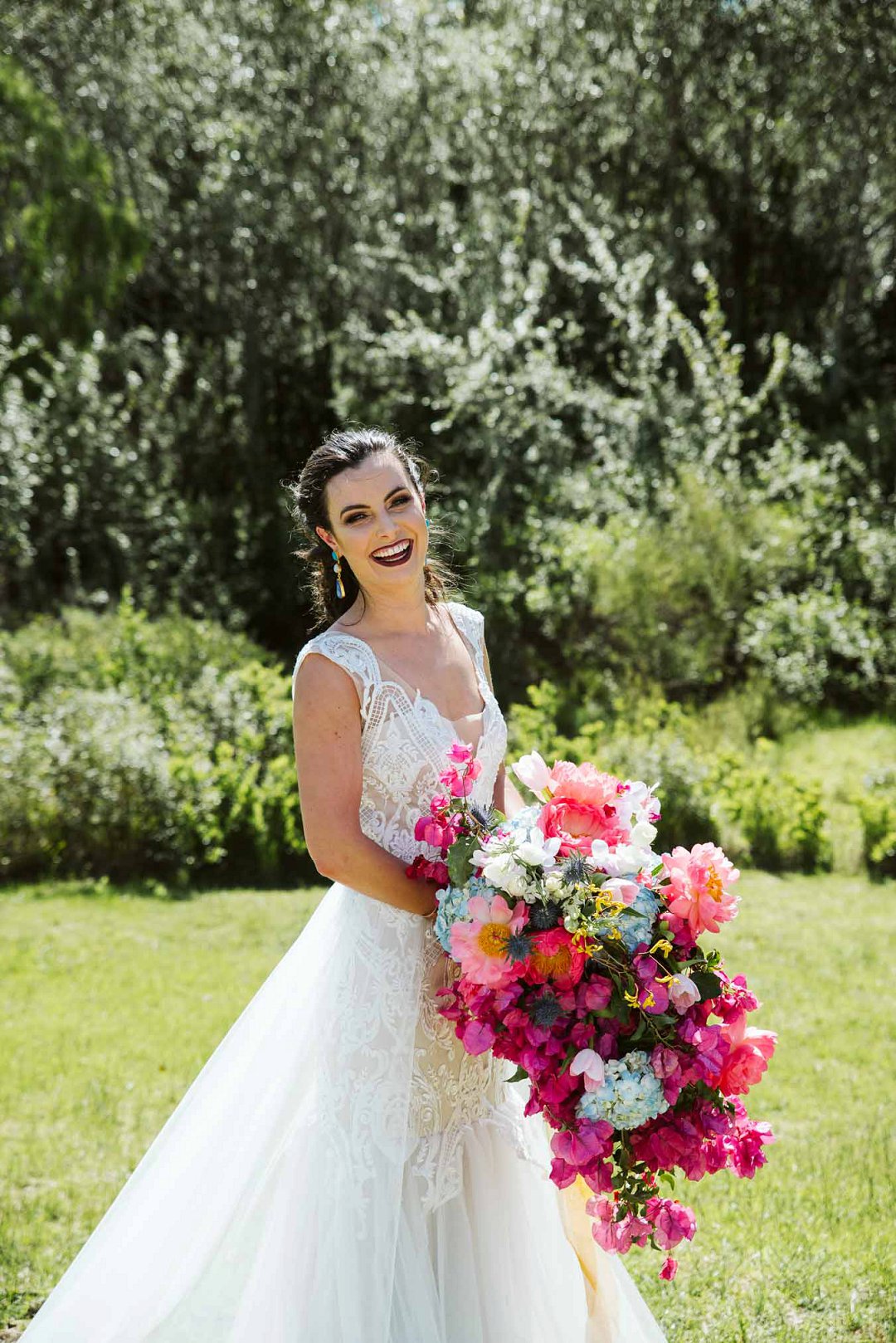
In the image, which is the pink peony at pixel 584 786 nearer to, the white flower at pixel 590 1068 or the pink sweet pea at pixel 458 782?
the pink sweet pea at pixel 458 782

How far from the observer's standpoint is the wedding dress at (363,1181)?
2318 mm

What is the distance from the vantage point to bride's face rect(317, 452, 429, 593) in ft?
8.39

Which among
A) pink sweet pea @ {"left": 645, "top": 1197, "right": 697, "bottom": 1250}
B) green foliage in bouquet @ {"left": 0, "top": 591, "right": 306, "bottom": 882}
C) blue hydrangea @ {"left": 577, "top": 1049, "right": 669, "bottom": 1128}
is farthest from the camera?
green foliage in bouquet @ {"left": 0, "top": 591, "right": 306, "bottom": 882}

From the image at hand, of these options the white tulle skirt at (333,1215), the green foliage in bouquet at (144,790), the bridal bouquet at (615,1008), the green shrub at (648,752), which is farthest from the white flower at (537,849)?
the green foliage in bouquet at (144,790)

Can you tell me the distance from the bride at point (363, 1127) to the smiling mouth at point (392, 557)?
0.04 feet

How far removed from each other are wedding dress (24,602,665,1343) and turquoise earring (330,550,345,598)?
196mm

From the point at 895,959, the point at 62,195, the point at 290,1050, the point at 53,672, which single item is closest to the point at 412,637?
the point at 290,1050

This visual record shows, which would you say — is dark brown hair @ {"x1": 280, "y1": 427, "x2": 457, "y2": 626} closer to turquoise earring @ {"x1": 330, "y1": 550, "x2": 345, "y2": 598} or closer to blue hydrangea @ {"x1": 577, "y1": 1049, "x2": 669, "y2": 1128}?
turquoise earring @ {"x1": 330, "y1": 550, "x2": 345, "y2": 598}

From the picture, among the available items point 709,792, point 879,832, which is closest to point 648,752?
point 709,792

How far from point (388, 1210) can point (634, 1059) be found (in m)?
0.67

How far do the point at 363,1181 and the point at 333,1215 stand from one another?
0.09m

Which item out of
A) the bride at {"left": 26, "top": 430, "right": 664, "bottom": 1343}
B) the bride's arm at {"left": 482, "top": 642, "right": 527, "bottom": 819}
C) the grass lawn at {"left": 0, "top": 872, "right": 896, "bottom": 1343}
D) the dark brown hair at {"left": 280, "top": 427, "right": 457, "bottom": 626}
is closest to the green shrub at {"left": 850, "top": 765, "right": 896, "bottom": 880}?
the grass lawn at {"left": 0, "top": 872, "right": 896, "bottom": 1343}

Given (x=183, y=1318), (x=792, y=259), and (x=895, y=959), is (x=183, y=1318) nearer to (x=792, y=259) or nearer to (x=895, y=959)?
(x=895, y=959)

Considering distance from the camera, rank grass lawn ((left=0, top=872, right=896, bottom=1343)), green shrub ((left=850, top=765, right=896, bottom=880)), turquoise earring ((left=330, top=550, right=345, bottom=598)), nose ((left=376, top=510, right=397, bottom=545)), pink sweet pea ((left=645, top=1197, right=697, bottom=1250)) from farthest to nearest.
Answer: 1. green shrub ((left=850, top=765, right=896, bottom=880))
2. grass lawn ((left=0, top=872, right=896, bottom=1343))
3. turquoise earring ((left=330, top=550, right=345, bottom=598))
4. nose ((left=376, top=510, right=397, bottom=545))
5. pink sweet pea ((left=645, top=1197, right=697, bottom=1250))
